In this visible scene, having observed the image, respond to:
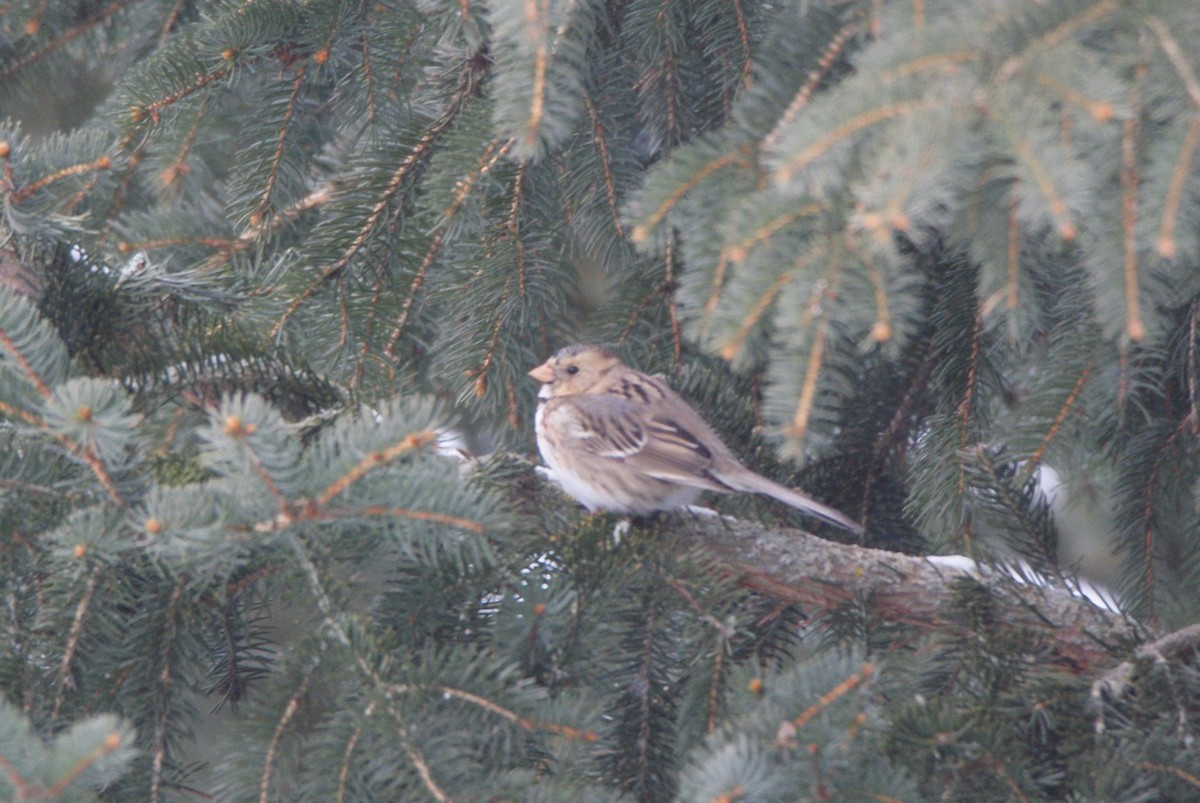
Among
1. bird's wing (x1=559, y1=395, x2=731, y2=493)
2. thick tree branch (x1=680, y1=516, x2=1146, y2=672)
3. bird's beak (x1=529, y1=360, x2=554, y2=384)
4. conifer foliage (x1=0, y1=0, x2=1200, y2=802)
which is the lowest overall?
bird's wing (x1=559, y1=395, x2=731, y2=493)

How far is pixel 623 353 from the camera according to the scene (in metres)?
3.45

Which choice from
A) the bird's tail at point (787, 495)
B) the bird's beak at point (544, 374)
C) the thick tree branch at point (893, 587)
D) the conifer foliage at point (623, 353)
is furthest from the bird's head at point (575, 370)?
the thick tree branch at point (893, 587)

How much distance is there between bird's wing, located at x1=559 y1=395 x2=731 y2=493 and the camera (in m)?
3.10

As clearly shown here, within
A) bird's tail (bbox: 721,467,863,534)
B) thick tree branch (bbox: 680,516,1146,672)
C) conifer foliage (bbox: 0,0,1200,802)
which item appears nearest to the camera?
conifer foliage (bbox: 0,0,1200,802)

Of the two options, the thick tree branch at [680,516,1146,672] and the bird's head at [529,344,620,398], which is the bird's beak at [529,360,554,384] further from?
the thick tree branch at [680,516,1146,672]

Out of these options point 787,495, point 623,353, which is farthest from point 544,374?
point 787,495

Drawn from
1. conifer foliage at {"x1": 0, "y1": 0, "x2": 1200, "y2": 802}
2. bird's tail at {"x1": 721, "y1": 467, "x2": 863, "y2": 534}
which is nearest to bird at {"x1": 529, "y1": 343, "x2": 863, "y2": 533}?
bird's tail at {"x1": 721, "y1": 467, "x2": 863, "y2": 534}

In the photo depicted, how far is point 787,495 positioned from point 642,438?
580 mm

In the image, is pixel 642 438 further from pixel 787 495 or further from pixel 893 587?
pixel 893 587

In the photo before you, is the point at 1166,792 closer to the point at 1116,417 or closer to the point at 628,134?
the point at 1116,417

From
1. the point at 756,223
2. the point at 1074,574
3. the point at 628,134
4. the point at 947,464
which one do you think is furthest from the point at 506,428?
the point at 756,223

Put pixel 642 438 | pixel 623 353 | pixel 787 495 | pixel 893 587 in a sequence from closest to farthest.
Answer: pixel 893 587 < pixel 787 495 < pixel 642 438 < pixel 623 353

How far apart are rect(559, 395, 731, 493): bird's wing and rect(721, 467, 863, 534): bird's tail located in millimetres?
51

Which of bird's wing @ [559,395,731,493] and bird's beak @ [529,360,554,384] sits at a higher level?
bird's beak @ [529,360,554,384]
